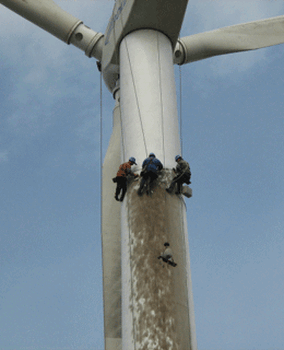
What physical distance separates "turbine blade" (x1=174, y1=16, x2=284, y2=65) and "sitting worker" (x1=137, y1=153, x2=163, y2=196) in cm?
895

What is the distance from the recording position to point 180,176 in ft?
53.8

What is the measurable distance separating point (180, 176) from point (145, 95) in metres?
3.80

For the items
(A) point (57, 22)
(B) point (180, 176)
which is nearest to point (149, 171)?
(B) point (180, 176)

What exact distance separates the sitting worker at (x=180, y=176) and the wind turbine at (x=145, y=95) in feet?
1.29

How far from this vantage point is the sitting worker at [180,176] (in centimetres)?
1644

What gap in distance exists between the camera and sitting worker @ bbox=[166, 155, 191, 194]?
16.4 meters

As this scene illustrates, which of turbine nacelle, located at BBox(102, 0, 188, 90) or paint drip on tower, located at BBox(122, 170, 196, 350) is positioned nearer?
paint drip on tower, located at BBox(122, 170, 196, 350)

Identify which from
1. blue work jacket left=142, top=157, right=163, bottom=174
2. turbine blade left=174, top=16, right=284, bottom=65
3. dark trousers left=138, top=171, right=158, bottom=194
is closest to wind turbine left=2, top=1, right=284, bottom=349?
turbine blade left=174, top=16, right=284, bottom=65

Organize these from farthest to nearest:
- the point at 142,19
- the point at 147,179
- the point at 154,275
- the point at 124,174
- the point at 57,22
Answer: the point at 57,22
the point at 142,19
the point at 124,174
the point at 147,179
the point at 154,275

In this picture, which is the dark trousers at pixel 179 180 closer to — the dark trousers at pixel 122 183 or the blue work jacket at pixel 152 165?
the blue work jacket at pixel 152 165

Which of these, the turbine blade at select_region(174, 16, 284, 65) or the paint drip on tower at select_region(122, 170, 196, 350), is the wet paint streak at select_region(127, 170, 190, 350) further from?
the turbine blade at select_region(174, 16, 284, 65)

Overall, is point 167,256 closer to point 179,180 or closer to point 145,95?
point 179,180

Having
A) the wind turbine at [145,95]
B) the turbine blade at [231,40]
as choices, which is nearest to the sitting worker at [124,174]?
the wind turbine at [145,95]

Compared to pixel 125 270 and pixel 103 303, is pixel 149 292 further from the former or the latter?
pixel 103 303
